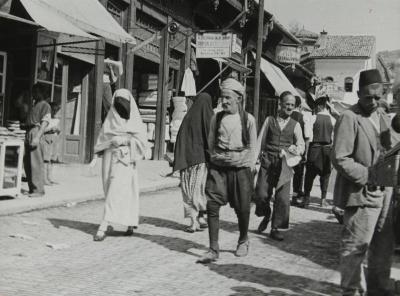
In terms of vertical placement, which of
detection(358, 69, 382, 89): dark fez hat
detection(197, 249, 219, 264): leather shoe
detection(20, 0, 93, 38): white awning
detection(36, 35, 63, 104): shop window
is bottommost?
detection(197, 249, 219, 264): leather shoe

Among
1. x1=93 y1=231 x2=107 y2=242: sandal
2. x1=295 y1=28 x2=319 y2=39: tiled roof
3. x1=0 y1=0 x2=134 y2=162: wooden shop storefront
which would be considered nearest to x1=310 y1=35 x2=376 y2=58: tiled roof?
x1=295 y1=28 x2=319 y2=39: tiled roof

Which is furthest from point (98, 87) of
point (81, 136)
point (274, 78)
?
point (274, 78)

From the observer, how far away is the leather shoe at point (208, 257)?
19.7 feet

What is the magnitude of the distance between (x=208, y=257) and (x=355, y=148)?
7.13 ft

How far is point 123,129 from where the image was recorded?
23.6ft

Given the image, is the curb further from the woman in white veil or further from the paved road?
the woman in white veil

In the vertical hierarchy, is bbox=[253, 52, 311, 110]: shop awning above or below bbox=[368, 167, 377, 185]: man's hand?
above

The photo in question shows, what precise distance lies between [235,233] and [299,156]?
4.33ft

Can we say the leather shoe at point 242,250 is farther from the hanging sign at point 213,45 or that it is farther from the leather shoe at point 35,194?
the hanging sign at point 213,45

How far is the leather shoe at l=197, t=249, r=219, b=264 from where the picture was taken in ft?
19.7

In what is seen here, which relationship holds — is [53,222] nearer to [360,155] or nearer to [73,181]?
[73,181]

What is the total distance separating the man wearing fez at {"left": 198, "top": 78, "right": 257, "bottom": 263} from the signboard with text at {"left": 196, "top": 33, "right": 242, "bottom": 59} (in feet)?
36.7

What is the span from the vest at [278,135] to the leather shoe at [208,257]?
89.5 inches

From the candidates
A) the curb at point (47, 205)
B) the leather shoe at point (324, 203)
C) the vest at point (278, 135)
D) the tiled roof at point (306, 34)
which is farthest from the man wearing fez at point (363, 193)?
the tiled roof at point (306, 34)
